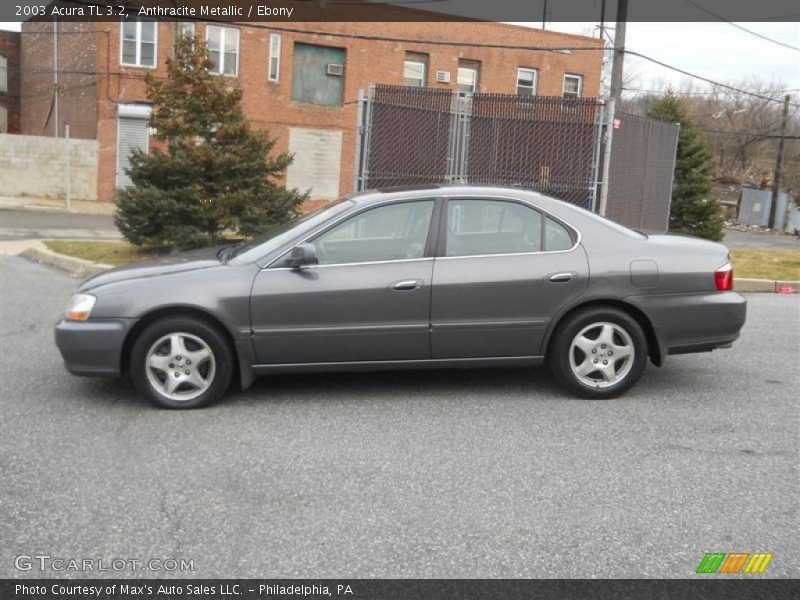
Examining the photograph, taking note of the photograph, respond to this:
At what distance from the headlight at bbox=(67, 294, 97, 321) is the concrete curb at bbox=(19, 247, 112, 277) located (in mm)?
6014

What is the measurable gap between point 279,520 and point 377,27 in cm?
3033

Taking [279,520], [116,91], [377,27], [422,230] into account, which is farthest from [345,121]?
[279,520]

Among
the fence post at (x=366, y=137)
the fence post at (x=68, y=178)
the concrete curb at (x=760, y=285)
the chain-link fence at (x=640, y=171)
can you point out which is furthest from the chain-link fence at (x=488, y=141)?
the fence post at (x=68, y=178)

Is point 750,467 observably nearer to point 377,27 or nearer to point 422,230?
point 422,230

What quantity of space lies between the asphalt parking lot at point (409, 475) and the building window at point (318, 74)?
26.2 meters

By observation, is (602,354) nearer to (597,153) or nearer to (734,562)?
(734,562)

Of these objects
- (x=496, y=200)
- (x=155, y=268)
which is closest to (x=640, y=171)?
(x=496, y=200)

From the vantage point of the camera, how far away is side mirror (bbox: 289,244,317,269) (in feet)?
18.3

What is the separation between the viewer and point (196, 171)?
12.6 metres

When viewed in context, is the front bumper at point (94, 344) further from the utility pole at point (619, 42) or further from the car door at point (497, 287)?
the utility pole at point (619, 42)

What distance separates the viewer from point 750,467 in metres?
4.65

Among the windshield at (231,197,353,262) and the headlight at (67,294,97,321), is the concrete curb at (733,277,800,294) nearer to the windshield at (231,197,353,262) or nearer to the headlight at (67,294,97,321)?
the windshield at (231,197,353,262)

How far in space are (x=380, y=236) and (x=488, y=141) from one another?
6927 mm

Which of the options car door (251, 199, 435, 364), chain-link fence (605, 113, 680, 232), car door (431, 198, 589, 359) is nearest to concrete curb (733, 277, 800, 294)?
chain-link fence (605, 113, 680, 232)
